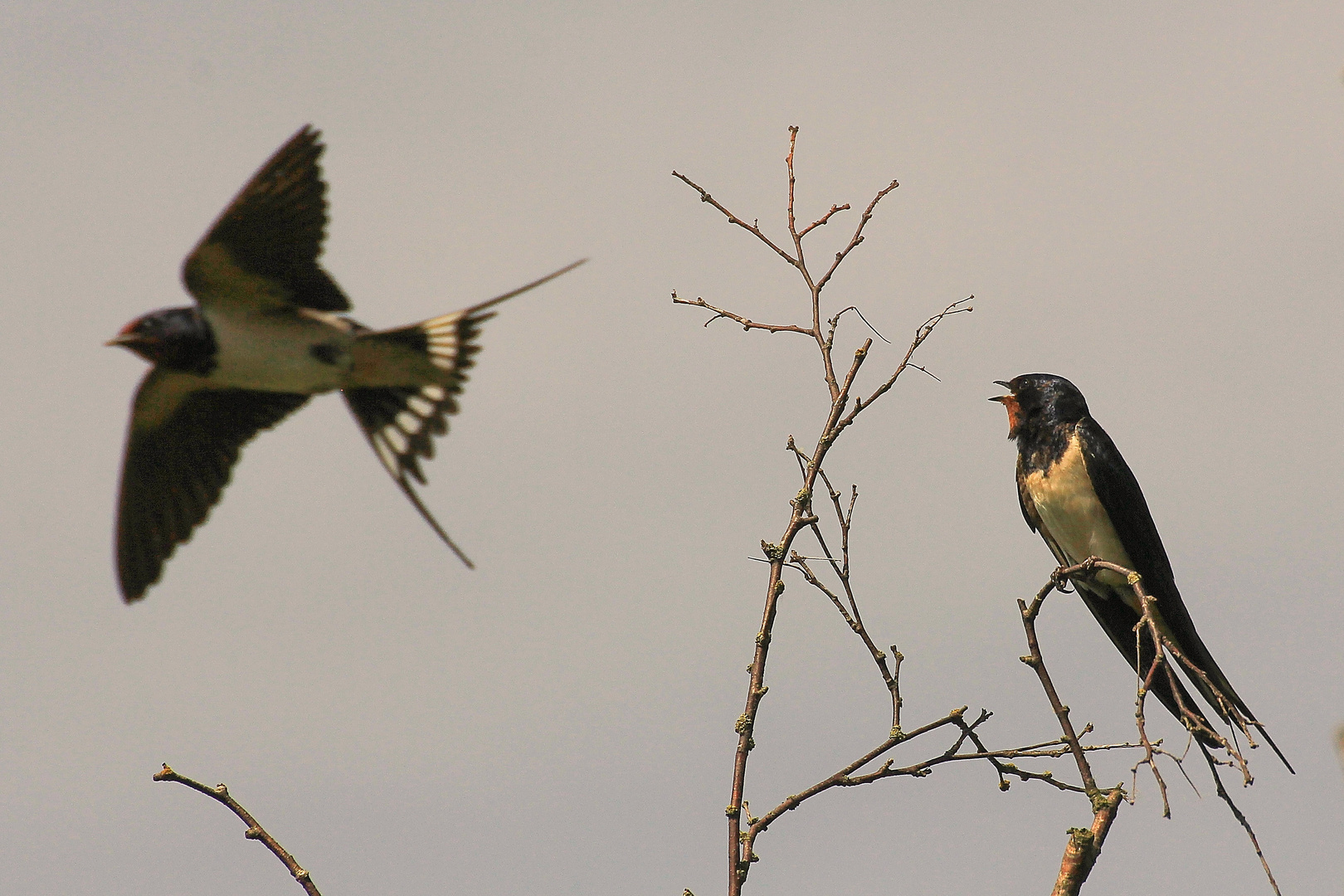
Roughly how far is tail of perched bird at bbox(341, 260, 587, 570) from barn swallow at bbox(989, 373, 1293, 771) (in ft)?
11.4

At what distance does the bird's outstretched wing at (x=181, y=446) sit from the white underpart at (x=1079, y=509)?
3.65m

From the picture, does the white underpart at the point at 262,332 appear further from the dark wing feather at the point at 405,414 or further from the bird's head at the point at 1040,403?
the bird's head at the point at 1040,403

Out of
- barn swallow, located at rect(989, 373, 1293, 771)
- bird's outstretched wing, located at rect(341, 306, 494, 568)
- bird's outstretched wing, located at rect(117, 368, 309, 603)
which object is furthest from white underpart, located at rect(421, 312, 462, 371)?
barn swallow, located at rect(989, 373, 1293, 771)

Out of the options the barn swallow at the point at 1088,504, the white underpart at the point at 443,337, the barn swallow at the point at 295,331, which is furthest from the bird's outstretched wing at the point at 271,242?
the barn swallow at the point at 1088,504

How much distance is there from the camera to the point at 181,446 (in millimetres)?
4840

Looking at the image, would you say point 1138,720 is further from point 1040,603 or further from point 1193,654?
point 1193,654

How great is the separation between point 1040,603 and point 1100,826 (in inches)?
27.9

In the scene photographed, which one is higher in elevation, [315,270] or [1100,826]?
[315,270]

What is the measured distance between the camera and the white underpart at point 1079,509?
678cm

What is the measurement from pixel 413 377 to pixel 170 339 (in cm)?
68

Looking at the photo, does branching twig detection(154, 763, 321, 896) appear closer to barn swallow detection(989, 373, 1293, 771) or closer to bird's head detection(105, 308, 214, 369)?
bird's head detection(105, 308, 214, 369)

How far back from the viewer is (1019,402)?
7.06 m

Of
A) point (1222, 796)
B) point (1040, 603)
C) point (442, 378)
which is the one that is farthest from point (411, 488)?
point (1222, 796)

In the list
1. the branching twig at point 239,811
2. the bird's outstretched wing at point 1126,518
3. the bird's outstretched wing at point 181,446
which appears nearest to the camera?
the branching twig at point 239,811
